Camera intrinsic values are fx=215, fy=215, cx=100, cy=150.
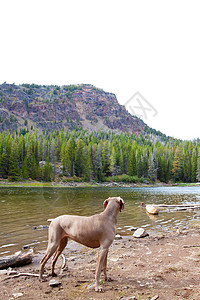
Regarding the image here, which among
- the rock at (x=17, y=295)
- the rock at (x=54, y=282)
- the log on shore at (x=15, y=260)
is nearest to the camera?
the rock at (x=17, y=295)

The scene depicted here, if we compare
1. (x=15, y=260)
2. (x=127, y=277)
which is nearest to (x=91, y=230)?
(x=127, y=277)

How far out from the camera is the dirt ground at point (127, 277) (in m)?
4.88

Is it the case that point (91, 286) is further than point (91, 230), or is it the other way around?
point (91, 230)

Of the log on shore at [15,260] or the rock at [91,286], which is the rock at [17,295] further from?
the log on shore at [15,260]

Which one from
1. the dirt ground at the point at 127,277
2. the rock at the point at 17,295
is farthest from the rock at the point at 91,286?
the rock at the point at 17,295

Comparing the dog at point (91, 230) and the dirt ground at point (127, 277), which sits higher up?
the dog at point (91, 230)

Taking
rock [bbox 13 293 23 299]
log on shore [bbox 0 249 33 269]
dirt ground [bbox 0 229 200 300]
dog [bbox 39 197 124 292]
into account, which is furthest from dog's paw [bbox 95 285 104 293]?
log on shore [bbox 0 249 33 269]

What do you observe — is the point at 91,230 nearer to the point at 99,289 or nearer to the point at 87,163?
the point at 99,289

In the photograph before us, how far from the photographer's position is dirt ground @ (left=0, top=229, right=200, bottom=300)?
192 inches

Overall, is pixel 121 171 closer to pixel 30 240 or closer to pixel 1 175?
pixel 1 175

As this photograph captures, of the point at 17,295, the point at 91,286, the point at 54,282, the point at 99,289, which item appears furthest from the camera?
the point at 54,282

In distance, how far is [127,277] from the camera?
599 cm

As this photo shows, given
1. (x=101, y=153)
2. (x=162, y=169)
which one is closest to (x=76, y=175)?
(x=101, y=153)

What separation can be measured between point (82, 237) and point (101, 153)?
100m
